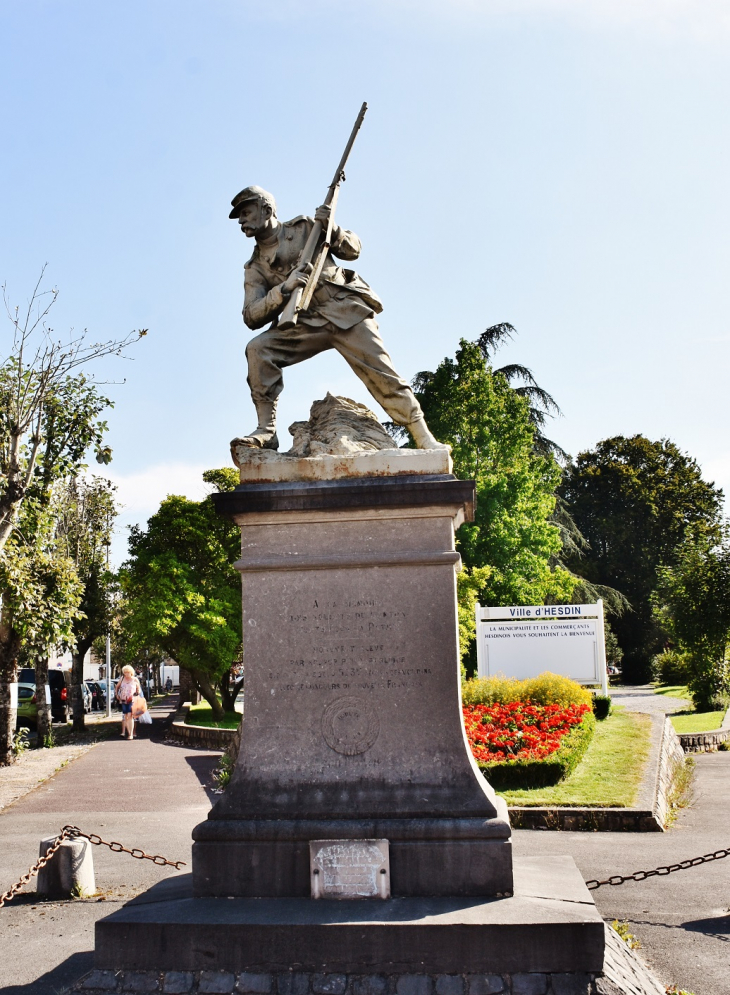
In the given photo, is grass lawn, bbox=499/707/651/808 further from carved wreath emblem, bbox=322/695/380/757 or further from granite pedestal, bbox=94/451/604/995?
carved wreath emblem, bbox=322/695/380/757

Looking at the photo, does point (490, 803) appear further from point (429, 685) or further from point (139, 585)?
point (139, 585)

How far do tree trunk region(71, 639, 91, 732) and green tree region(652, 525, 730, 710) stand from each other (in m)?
17.3

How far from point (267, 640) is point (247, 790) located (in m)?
0.86

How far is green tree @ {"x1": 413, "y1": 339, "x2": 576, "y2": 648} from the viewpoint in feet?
92.9

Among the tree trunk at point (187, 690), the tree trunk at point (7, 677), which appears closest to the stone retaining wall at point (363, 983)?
the tree trunk at point (7, 677)

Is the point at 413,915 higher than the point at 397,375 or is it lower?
lower

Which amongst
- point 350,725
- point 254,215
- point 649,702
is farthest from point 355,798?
point 649,702

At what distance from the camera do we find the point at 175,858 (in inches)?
333

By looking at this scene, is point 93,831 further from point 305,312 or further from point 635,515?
point 635,515

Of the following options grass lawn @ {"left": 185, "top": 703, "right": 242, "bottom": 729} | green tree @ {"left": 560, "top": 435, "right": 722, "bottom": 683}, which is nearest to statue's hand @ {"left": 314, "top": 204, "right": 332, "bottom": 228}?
grass lawn @ {"left": 185, "top": 703, "right": 242, "bottom": 729}

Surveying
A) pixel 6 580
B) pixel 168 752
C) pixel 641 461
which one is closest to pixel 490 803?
pixel 6 580

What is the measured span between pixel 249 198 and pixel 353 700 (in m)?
3.37

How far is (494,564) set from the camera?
28453mm

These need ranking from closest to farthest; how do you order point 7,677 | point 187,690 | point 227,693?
point 7,677, point 227,693, point 187,690
